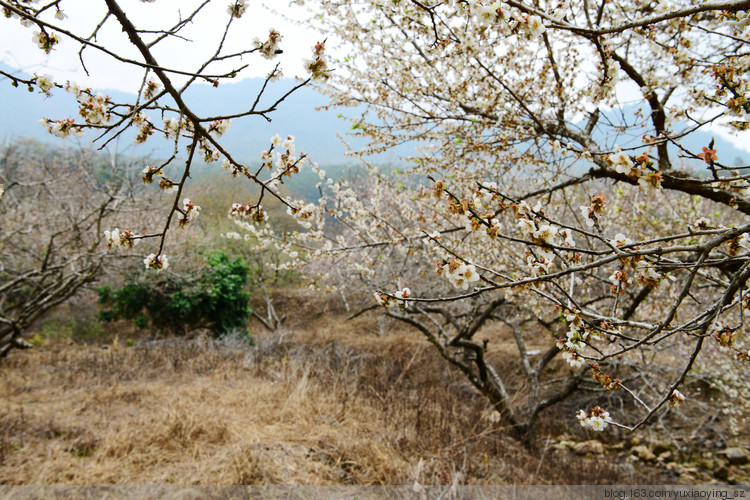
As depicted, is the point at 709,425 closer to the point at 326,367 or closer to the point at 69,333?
the point at 326,367

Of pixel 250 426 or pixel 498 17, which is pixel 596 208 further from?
pixel 250 426

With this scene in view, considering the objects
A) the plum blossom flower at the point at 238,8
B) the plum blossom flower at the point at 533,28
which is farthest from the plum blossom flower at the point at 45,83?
the plum blossom flower at the point at 533,28

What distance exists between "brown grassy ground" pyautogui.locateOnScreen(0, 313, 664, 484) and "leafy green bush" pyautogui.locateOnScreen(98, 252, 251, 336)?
2.22 metres

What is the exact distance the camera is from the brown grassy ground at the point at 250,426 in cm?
343

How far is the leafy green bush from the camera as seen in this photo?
942cm

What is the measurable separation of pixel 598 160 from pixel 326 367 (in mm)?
5659

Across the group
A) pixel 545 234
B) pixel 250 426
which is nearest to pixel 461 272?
pixel 545 234

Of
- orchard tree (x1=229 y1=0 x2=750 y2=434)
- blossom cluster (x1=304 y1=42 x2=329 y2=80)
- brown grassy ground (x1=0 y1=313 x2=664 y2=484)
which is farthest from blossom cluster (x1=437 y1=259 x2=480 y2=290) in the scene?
brown grassy ground (x1=0 y1=313 x2=664 y2=484)

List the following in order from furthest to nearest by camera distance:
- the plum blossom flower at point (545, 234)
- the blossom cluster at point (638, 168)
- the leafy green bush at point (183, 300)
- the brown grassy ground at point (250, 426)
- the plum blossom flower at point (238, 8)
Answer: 1. the leafy green bush at point (183, 300)
2. the brown grassy ground at point (250, 426)
3. the plum blossom flower at point (238, 8)
4. the plum blossom flower at point (545, 234)
5. the blossom cluster at point (638, 168)

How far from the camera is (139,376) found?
6.30m

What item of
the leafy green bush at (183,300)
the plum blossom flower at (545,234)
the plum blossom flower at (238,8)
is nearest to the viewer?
the plum blossom flower at (545,234)

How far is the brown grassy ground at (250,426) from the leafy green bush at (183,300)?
2224 millimetres

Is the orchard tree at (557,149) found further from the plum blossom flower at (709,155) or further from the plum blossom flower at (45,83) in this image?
the plum blossom flower at (45,83)

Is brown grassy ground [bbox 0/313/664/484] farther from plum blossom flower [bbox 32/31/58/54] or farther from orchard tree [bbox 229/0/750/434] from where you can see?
plum blossom flower [bbox 32/31/58/54]
